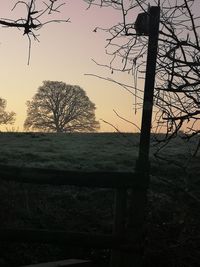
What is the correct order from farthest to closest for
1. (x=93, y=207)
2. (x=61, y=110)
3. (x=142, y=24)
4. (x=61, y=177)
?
(x=61, y=110)
(x=93, y=207)
(x=142, y=24)
(x=61, y=177)

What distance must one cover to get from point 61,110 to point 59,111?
24 centimetres

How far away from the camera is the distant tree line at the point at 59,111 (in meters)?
53.6

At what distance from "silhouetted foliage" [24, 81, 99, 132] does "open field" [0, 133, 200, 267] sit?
120 feet

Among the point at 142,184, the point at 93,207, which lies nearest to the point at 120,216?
the point at 142,184

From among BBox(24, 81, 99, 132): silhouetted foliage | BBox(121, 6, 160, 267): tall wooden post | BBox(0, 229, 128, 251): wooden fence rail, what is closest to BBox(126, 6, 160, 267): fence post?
BBox(121, 6, 160, 267): tall wooden post

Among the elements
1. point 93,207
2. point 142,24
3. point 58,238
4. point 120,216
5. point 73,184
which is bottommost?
point 93,207

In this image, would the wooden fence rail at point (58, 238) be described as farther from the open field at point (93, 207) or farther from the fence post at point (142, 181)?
the open field at point (93, 207)

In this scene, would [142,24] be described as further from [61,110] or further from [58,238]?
[61,110]

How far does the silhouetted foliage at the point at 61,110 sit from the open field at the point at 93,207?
120ft

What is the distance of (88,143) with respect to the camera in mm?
19516

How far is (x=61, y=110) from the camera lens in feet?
179

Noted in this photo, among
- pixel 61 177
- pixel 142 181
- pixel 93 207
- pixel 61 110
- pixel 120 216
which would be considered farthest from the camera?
pixel 61 110

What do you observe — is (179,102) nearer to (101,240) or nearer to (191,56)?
(191,56)

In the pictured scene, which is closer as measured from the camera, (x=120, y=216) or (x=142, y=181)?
(x=142, y=181)
